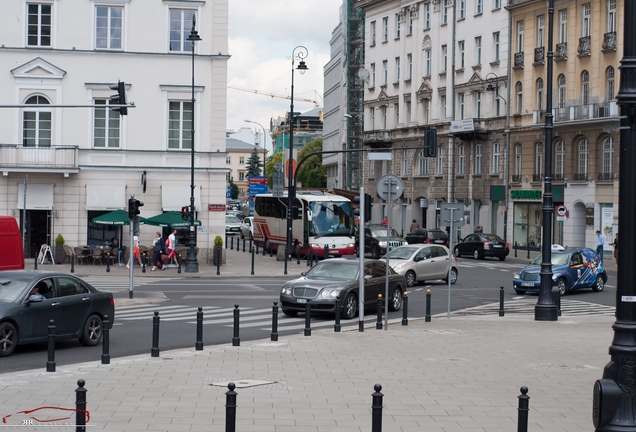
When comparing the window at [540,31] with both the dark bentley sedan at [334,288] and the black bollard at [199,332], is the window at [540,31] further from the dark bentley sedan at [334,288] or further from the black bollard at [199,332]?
the black bollard at [199,332]

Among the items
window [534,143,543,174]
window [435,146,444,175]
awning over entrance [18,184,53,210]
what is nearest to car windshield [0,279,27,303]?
awning over entrance [18,184,53,210]

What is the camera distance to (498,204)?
66.8 metres

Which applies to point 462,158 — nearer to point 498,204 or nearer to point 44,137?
point 498,204

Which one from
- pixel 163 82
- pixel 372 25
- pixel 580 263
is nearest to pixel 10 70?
pixel 163 82

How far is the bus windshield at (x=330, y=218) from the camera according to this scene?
163 feet

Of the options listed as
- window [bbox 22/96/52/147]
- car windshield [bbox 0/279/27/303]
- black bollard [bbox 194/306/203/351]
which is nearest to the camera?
car windshield [bbox 0/279/27/303]

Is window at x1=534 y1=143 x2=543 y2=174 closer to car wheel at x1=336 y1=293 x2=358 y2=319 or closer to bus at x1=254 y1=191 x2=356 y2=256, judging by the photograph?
bus at x1=254 y1=191 x2=356 y2=256

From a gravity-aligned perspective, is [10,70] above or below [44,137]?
above

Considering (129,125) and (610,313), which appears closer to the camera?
(610,313)

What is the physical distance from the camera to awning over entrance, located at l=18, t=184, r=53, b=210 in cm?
4288

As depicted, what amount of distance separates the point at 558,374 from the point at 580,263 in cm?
1895

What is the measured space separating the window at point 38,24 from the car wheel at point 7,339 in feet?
95.9

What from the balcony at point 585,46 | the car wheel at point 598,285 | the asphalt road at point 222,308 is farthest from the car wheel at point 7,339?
the balcony at point 585,46

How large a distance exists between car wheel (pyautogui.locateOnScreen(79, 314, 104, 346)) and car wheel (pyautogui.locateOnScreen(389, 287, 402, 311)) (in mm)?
9382
